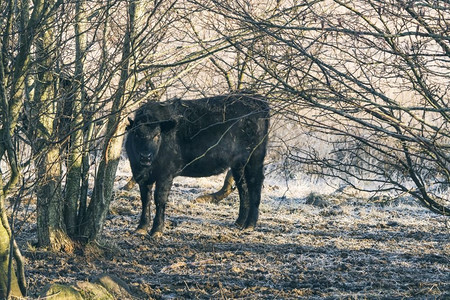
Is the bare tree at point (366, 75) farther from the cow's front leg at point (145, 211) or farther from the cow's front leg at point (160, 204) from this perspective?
the cow's front leg at point (145, 211)

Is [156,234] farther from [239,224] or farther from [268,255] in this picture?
[268,255]

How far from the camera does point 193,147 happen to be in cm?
1034

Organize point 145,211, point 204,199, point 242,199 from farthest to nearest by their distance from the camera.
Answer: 1. point 204,199
2. point 242,199
3. point 145,211

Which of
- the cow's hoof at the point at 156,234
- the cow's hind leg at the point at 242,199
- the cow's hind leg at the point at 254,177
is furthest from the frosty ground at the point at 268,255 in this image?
the cow's hind leg at the point at 254,177

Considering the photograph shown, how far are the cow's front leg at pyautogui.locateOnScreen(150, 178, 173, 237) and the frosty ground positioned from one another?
22 cm

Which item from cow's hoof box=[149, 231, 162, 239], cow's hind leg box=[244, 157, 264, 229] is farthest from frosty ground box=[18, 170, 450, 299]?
cow's hind leg box=[244, 157, 264, 229]

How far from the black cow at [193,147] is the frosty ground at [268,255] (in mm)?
561

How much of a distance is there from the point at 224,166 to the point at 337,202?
3226 millimetres

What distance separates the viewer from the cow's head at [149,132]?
9.67 meters

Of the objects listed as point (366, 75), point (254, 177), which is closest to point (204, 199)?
point (254, 177)

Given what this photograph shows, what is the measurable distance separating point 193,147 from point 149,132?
0.86 meters

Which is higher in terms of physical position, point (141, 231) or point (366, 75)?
point (366, 75)

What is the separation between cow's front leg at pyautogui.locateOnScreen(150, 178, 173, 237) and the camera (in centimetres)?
955

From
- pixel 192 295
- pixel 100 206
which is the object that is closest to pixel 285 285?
pixel 192 295
